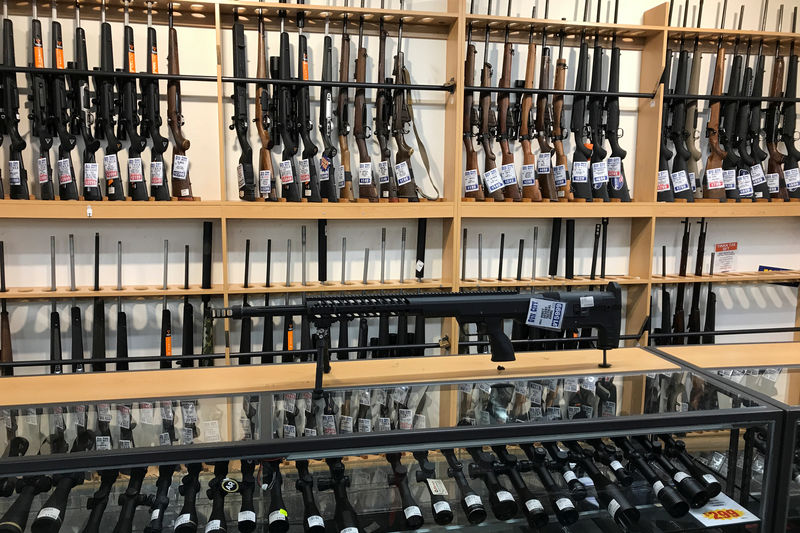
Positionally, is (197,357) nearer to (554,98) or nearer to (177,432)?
(177,432)

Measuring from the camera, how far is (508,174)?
12.2 ft

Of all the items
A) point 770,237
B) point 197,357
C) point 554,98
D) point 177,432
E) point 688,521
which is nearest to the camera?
point 177,432

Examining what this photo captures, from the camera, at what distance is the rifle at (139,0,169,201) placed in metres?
3.29

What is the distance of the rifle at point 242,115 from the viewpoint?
11.0 ft

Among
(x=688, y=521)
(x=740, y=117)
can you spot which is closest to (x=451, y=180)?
(x=740, y=117)

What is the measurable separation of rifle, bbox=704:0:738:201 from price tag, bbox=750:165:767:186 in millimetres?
219

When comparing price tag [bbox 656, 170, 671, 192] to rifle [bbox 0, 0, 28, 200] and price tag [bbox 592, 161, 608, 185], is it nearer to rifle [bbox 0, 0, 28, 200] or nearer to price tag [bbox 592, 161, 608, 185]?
price tag [bbox 592, 161, 608, 185]

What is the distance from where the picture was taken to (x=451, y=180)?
3629 mm

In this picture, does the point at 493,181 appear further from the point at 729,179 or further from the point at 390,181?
the point at 729,179

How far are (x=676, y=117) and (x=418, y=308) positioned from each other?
3283 mm

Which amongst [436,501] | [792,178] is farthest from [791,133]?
[436,501]

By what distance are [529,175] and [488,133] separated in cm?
39

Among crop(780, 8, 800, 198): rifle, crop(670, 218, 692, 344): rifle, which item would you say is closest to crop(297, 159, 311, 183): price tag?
crop(670, 218, 692, 344): rifle

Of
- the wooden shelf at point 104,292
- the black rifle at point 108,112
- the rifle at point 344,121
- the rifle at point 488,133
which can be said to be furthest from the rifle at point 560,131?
the black rifle at point 108,112
